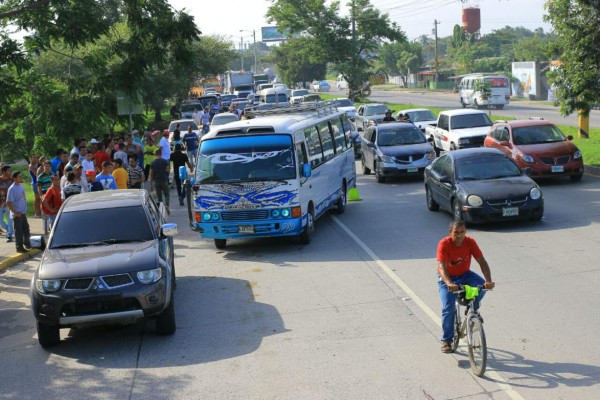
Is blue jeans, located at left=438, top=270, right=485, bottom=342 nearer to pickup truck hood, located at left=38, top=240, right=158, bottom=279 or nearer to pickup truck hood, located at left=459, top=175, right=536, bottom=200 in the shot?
pickup truck hood, located at left=38, top=240, right=158, bottom=279

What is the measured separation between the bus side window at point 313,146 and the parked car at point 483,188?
2.76m

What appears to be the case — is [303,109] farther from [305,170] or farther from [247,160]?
[247,160]

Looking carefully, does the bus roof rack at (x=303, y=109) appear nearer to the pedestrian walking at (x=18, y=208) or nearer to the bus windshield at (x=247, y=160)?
the bus windshield at (x=247, y=160)

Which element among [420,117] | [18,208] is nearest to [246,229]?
[18,208]

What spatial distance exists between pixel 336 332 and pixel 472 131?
2028cm

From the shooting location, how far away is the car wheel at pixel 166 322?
1049cm

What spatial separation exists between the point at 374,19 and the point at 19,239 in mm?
47217

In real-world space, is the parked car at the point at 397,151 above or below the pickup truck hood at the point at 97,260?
below

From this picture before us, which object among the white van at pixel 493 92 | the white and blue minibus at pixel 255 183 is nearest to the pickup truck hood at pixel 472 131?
the white and blue minibus at pixel 255 183

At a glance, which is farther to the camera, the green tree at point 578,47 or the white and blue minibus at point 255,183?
the green tree at point 578,47

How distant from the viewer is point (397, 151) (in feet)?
84.1

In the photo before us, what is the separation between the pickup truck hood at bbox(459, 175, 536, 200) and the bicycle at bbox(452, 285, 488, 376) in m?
8.38

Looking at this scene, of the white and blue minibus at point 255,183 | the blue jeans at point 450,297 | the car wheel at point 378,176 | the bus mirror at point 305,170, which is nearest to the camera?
the blue jeans at point 450,297

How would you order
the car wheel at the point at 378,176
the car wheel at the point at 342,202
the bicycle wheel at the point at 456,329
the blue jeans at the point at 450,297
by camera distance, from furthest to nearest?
the car wheel at the point at 378,176
the car wheel at the point at 342,202
the bicycle wheel at the point at 456,329
the blue jeans at the point at 450,297
